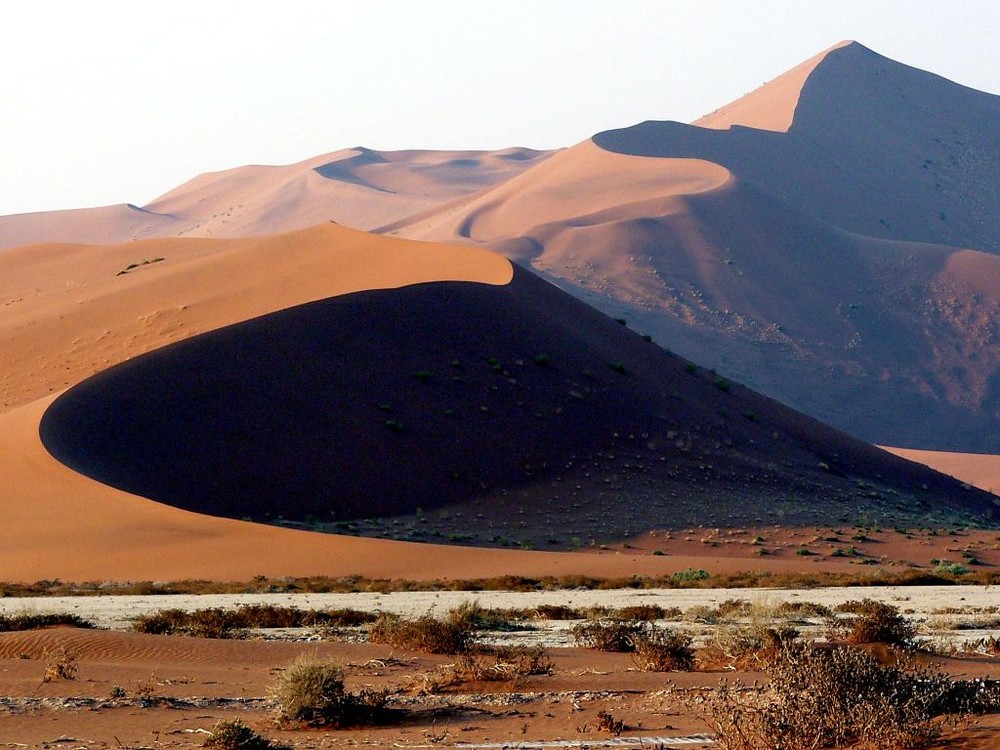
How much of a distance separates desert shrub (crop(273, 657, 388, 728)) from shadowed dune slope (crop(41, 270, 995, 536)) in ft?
81.7

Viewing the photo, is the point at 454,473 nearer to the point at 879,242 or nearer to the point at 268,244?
the point at 268,244

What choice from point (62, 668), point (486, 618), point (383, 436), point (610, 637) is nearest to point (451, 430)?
point (383, 436)

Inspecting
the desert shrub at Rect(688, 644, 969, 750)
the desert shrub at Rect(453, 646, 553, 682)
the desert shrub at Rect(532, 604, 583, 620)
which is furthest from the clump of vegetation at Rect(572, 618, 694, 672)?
the desert shrub at Rect(688, 644, 969, 750)

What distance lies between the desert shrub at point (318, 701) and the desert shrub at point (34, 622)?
6641 mm

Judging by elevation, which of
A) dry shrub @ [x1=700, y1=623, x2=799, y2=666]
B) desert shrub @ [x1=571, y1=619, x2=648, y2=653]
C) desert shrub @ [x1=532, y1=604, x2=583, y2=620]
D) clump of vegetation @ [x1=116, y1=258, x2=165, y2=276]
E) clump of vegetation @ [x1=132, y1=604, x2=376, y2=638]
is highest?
clump of vegetation @ [x1=116, y1=258, x2=165, y2=276]

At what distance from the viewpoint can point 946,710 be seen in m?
9.38

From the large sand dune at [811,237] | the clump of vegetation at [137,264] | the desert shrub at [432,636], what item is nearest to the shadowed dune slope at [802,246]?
the large sand dune at [811,237]

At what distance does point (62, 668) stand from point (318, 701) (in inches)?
132

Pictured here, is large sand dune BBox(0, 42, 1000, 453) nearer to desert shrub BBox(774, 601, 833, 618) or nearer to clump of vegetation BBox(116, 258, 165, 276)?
clump of vegetation BBox(116, 258, 165, 276)

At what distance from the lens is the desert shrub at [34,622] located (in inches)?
629

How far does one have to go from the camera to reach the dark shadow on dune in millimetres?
115062

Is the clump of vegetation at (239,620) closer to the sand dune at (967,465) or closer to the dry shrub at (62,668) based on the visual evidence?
the dry shrub at (62,668)

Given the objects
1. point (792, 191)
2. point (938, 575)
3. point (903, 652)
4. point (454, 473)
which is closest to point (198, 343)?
point (454, 473)

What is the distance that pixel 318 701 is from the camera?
33.7ft
